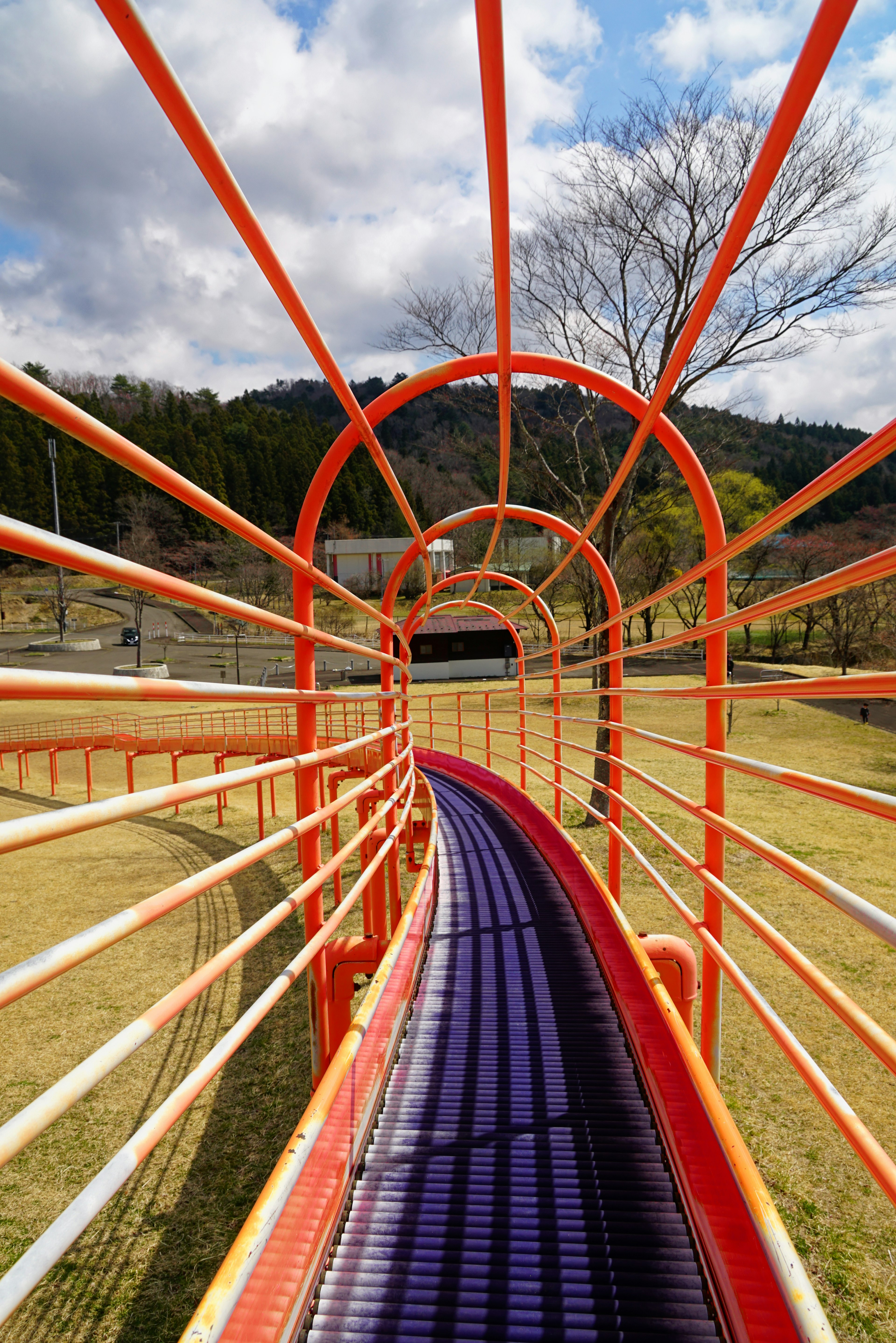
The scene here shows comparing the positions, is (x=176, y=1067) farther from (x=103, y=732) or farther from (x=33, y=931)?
(x=103, y=732)

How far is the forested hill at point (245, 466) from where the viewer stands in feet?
161

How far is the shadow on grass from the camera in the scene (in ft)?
10.7

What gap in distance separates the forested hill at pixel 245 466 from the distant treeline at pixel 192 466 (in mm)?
128

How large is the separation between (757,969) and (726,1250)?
4090 mm

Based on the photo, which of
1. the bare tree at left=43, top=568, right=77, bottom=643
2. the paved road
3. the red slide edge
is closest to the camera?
the red slide edge

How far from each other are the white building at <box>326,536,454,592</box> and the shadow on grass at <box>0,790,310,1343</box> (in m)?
42.8

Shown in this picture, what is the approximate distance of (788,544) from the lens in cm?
3053

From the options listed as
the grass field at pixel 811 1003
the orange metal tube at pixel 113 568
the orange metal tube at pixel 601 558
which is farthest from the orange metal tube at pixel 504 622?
the orange metal tube at pixel 113 568

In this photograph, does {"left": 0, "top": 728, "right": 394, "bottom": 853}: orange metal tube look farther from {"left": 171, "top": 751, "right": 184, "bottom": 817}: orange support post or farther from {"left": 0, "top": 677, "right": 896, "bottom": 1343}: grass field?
{"left": 171, "top": 751, "right": 184, "bottom": 817}: orange support post

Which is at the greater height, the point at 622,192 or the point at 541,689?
the point at 622,192

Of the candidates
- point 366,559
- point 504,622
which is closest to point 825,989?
point 504,622

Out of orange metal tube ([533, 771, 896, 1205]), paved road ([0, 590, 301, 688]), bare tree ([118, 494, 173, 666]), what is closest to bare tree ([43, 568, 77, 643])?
paved road ([0, 590, 301, 688])

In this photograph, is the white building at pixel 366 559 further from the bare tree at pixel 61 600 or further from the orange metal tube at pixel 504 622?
the orange metal tube at pixel 504 622

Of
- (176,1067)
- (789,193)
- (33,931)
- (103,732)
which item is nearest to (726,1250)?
(176,1067)
